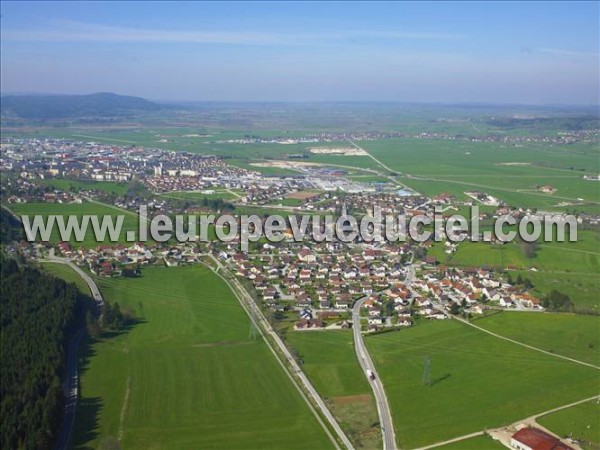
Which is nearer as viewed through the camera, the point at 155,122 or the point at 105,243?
the point at 105,243

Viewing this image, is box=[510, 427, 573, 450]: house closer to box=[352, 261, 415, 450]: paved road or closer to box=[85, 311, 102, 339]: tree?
box=[352, 261, 415, 450]: paved road

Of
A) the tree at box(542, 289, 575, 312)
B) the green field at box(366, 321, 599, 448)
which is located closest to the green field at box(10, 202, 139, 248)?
the green field at box(366, 321, 599, 448)

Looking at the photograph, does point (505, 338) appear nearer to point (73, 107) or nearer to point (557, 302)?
point (557, 302)

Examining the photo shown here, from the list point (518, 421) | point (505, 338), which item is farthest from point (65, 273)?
point (518, 421)

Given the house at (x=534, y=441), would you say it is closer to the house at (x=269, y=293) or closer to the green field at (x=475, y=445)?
the green field at (x=475, y=445)

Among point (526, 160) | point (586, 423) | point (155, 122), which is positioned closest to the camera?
point (586, 423)

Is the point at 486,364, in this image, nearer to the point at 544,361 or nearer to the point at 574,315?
the point at 544,361

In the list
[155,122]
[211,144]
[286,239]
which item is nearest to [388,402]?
[286,239]

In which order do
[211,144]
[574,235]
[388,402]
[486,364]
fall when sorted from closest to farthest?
1. [388,402]
2. [486,364]
3. [574,235]
4. [211,144]
